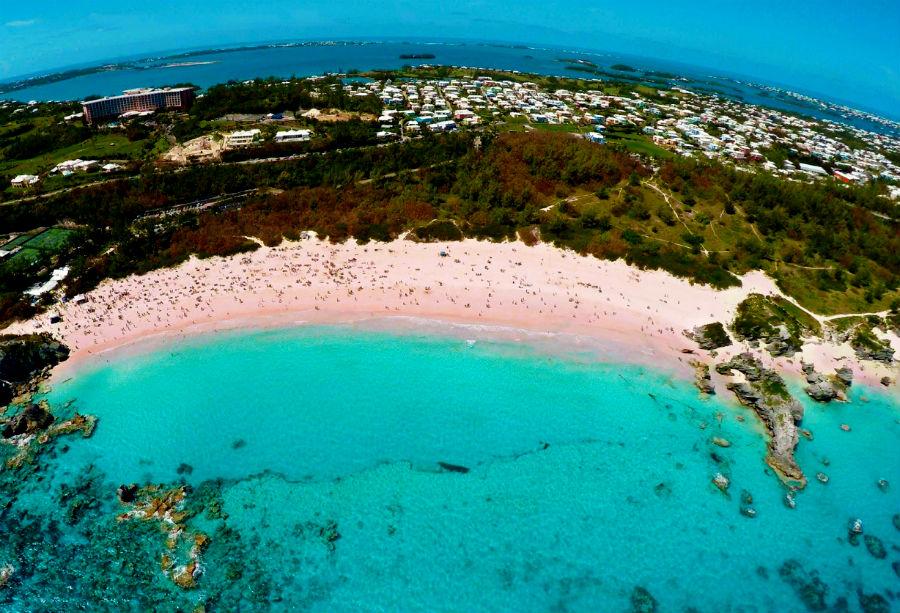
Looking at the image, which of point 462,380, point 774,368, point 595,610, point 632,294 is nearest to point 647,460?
point 595,610

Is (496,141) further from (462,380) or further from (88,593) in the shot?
(88,593)

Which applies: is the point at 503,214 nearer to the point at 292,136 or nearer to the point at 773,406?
the point at 773,406

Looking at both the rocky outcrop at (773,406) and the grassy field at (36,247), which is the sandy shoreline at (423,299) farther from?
the grassy field at (36,247)

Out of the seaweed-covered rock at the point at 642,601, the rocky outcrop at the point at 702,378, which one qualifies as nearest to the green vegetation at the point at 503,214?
the rocky outcrop at the point at 702,378

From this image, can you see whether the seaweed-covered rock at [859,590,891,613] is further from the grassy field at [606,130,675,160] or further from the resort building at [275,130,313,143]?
the resort building at [275,130,313,143]

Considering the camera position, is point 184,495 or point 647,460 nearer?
point 184,495

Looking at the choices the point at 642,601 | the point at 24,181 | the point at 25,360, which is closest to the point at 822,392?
the point at 642,601

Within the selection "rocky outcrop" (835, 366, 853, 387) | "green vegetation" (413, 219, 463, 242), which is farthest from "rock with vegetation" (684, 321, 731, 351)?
"green vegetation" (413, 219, 463, 242)
